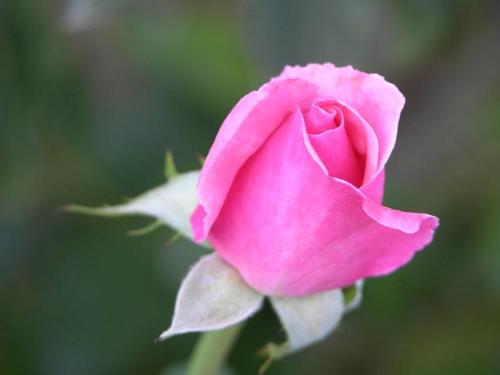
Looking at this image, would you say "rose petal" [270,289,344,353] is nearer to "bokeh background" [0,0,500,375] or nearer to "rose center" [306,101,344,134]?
"rose center" [306,101,344,134]

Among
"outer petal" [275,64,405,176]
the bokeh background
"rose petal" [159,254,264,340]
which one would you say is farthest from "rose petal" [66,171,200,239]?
the bokeh background

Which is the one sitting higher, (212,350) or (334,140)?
(334,140)

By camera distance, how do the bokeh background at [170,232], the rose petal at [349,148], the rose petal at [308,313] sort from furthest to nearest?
the bokeh background at [170,232] → the rose petal at [308,313] → the rose petal at [349,148]

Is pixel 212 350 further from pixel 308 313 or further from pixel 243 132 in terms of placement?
pixel 243 132

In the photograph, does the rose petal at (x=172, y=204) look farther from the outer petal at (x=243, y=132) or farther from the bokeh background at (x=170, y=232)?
the bokeh background at (x=170, y=232)

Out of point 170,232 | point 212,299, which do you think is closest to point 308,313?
point 212,299

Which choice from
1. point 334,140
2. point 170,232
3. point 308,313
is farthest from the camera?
point 170,232

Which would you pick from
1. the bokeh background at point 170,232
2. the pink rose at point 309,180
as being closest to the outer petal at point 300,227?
the pink rose at point 309,180
